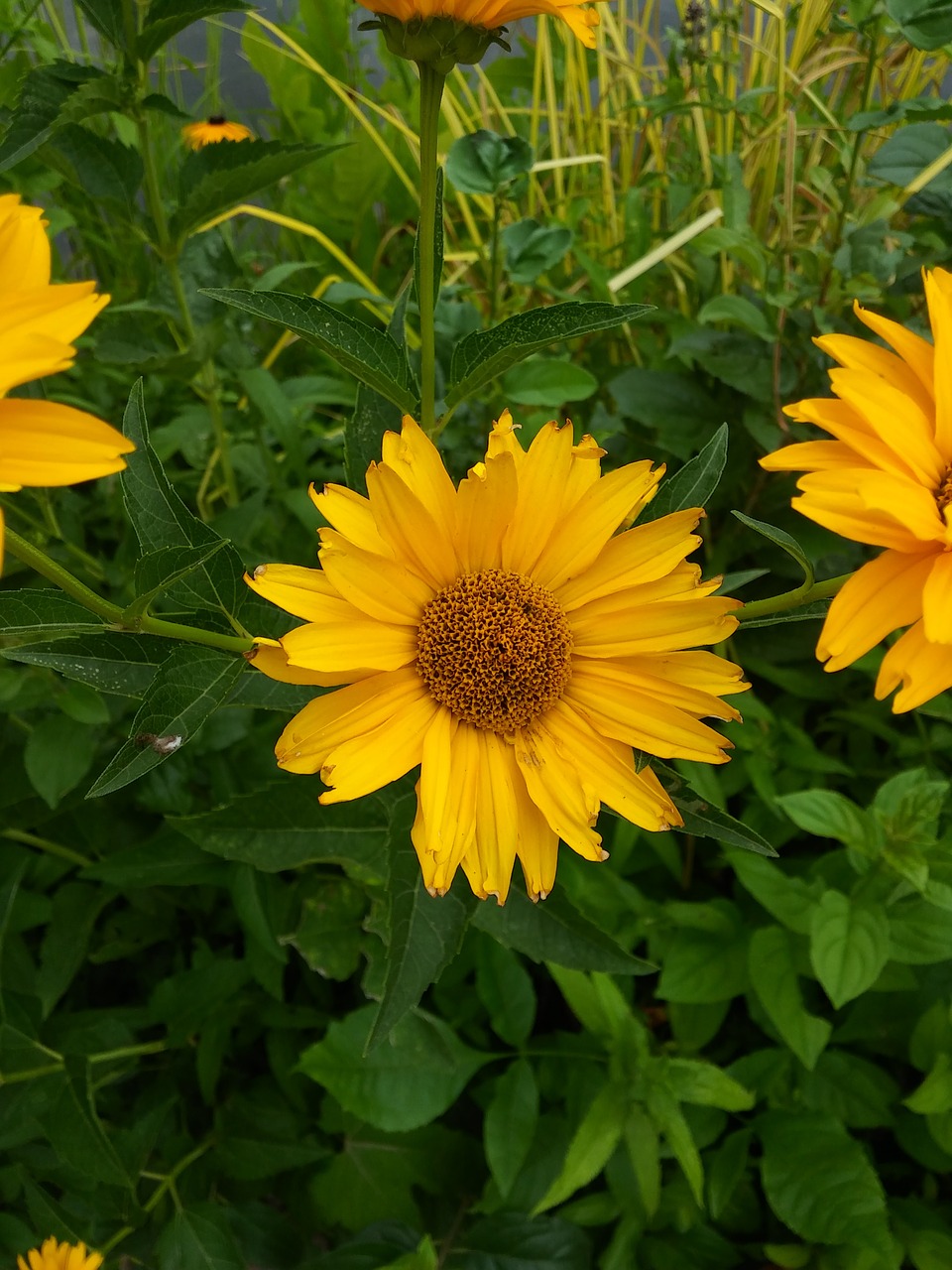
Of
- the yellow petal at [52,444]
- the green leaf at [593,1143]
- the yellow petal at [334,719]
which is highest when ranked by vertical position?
the yellow petal at [52,444]

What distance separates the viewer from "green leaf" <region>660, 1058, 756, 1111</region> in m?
0.81

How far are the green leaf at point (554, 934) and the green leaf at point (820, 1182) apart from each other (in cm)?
38

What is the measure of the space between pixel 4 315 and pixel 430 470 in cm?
22

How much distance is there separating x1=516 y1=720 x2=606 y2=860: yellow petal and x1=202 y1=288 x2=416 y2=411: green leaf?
0.22m

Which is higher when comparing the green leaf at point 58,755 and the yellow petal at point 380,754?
the yellow petal at point 380,754

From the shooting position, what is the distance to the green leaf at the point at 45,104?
0.64 m

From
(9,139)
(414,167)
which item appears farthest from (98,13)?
(414,167)

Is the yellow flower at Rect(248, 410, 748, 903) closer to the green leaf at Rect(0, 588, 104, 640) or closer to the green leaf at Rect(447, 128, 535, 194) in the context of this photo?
the green leaf at Rect(0, 588, 104, 640)

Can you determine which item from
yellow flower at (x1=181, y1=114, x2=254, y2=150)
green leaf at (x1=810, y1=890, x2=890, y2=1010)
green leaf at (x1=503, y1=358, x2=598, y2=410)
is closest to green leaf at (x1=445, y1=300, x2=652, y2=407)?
green leaf at (x1=503, y1=358, x2=598, y2=410)

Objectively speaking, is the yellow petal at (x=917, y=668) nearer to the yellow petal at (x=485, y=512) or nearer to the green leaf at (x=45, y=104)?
the yellow petal at (x=485, y=512)

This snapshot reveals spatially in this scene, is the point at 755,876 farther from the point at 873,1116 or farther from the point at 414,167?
the point at 414,167

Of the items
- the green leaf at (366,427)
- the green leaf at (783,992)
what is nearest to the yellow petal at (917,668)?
the green leaf at (366,427)

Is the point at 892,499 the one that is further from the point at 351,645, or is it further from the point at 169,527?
the point at 169,527

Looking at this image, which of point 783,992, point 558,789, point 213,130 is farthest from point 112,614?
point 213,130
